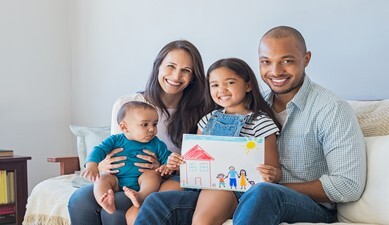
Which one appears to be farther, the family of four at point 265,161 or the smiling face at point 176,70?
the smiling face at point 176,70

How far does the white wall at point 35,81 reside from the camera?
3396mm

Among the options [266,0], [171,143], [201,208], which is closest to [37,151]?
[171,143]

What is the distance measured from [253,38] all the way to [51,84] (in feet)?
5.72

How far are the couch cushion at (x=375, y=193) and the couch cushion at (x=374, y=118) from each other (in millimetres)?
116

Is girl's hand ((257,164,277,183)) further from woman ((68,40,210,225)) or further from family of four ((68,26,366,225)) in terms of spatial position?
woman ((68,40,210,225))

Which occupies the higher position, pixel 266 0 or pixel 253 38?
pixel 266 0

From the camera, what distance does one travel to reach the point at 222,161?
1588mm

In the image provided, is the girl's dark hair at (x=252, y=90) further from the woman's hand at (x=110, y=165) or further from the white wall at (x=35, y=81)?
the white wall at (x=35, y=81)

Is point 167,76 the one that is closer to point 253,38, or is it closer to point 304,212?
point 253,38

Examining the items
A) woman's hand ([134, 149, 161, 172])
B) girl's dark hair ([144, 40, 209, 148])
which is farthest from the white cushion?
woman's hand ([134, 149, 161, 172])

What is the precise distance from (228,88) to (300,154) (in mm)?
318

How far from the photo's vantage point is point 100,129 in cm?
271

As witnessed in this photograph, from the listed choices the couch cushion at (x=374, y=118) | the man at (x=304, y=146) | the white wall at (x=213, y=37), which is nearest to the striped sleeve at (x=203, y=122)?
the man at (x=304, y=146)

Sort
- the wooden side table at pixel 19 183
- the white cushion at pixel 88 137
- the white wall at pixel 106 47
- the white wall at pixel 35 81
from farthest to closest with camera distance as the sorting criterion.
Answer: the white wall at pixel 35 81 < the wooden side table at pixel 19 183 < the white cushion at pixel 88 137 < the white wall at pixel 106 47
